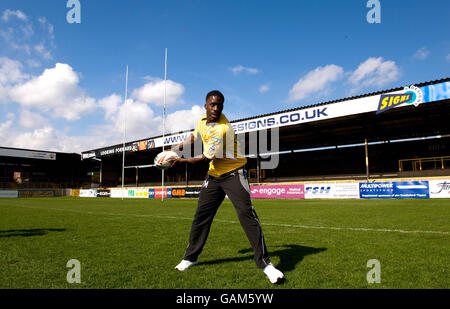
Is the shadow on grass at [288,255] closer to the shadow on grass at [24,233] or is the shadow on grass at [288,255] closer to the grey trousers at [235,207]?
the grey trousers at [235,207]

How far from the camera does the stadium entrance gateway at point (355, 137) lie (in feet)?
62.4

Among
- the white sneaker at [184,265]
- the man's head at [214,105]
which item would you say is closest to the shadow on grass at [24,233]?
the white sneaker at [184,265]

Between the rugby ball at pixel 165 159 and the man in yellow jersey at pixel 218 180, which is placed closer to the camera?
the man in yellow jersey at pixel 218 180

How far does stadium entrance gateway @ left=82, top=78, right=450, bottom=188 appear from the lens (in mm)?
19031

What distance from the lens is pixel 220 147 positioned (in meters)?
3.37

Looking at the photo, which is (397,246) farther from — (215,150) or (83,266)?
(83,266)

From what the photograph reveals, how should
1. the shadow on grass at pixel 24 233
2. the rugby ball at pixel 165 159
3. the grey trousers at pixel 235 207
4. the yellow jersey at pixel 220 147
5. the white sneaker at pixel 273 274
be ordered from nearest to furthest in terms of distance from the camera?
the white sneaker at pixel 273 274 < the grey trousers at pixel 235 207 < the yellow jersey at pixel 220 147 < the rugby ball at pixel 165 159 < the shadow on grass at pixel 24 233

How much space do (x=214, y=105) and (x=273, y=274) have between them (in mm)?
1892

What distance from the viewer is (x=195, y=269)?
328cm

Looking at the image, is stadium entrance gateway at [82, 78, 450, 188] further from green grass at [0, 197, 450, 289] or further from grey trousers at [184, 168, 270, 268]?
grey trousers at [184, 168, 270, 268]

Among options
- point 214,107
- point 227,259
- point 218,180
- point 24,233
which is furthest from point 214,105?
point 24,233

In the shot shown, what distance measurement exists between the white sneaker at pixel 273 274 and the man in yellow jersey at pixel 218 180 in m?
0.25

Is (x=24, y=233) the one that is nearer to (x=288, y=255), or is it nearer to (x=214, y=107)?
(x=214, y=107)
